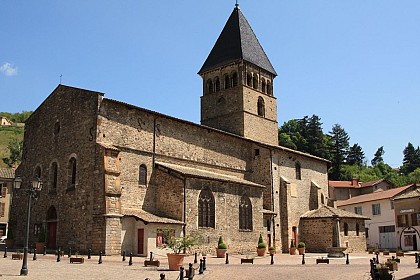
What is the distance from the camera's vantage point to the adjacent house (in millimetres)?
51156

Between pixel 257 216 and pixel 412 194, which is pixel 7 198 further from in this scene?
pixel 412 194

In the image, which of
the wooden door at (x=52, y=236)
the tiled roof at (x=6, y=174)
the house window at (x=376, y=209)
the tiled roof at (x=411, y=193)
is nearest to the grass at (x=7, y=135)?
the tiled roof at (x=6, y=174)

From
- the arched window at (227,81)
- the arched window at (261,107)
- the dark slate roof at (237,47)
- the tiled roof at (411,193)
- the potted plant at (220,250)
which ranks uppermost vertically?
the dark slate roof at (237,47)

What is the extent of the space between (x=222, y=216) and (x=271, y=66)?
23.3 m

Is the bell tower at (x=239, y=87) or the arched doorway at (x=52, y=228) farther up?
the bell tower at (x=239, y=87)

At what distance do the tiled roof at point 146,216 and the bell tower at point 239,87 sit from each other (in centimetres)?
1674

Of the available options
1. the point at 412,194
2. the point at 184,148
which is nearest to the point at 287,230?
the point at 184,148

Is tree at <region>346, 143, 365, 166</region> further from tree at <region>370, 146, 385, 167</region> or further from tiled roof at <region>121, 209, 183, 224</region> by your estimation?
tiled roof at <region>121, 209, 183, 224</region>

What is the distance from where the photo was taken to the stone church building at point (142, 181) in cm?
2645

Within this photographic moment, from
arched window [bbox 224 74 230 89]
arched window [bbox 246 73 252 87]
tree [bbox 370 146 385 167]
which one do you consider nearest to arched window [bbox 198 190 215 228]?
arched window [bbox 224 74 230 89]

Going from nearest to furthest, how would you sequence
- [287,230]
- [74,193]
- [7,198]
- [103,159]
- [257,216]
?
[103,159] < [74,193] < [257,216] < [287,230] < [7,198]

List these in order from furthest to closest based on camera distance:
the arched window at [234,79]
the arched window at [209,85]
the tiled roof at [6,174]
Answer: the tiled roof at [6,174]
the arched window at [209,85]
the arched window at [234,79]

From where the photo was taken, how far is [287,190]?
128 feet

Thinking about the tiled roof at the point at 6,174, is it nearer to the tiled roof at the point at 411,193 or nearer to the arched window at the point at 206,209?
the arched window at the point at 206,209
